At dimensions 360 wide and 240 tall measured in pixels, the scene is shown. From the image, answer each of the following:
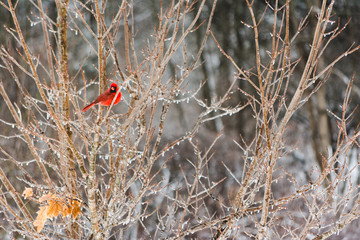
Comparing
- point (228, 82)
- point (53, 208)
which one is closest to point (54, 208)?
point (53, 208)

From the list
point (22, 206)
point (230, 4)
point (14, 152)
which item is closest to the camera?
point (22, 206)

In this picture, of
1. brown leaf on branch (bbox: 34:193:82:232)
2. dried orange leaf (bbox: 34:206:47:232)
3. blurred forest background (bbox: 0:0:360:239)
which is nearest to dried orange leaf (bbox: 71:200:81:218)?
brown leaf on branch (bbox: 34:193:82:232)

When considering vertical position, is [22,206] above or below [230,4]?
above

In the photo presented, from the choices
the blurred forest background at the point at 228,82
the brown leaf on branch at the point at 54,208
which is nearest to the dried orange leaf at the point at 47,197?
the brown leaf on branch at the point at 54,208

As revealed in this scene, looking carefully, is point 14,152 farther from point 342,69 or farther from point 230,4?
point 342,69

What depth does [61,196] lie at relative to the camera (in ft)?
5.66

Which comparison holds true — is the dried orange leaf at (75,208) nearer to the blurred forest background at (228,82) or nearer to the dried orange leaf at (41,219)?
the dried orange leaf at (41,219)

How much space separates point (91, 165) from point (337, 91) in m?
6.16


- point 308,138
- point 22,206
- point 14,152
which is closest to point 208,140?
point 308,138

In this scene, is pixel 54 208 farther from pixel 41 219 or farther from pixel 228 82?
pixel 228 82

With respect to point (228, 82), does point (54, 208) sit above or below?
above

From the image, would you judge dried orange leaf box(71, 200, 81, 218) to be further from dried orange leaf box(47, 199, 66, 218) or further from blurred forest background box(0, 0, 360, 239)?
blurred forest background box(0, 0, 360, 239)

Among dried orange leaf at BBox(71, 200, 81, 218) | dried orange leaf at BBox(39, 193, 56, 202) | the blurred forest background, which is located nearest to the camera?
dried orange leaf at BBox(39, 193, 56, 202)

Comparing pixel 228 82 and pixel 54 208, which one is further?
pixel 228 82
